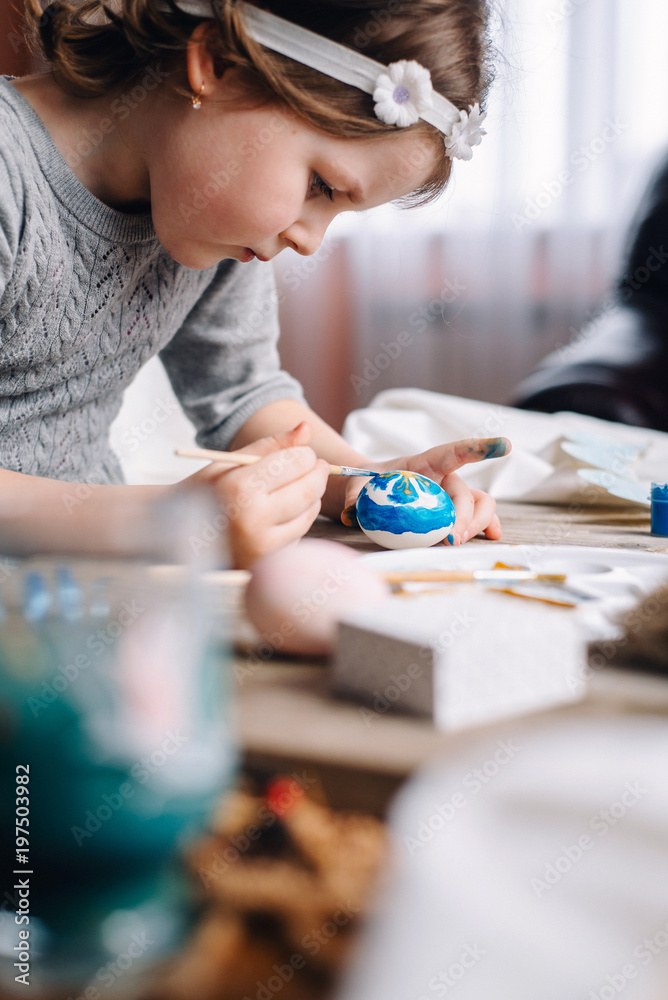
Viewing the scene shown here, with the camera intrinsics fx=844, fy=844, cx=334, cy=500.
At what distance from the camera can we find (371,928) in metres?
0.26

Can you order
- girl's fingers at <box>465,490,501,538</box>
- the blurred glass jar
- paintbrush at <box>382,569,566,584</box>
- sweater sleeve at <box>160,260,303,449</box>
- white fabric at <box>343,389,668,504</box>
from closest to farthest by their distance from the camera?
the blurred glass jar → paintbrush at <box>382,569,566,584</box> → girl's fingers at <box>465,490,501,538</box> → white fabric at <box>343,389,668,504</box> → sweater sleeve at <box>160,260,303,449</box>

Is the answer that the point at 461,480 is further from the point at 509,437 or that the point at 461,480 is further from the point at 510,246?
the point at 510,246

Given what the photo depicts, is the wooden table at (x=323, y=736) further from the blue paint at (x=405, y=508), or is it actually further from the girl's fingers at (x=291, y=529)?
the blue paint at (x=405, y=508)

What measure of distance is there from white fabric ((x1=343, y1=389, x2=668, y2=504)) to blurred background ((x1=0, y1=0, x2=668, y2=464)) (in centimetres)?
104

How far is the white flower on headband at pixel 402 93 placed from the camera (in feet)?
2.19

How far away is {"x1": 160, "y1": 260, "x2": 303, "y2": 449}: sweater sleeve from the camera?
1.09 metres

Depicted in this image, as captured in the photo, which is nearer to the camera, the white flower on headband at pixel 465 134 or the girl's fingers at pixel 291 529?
the girl's fingers at pixel 291 529

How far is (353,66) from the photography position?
2.19 ft

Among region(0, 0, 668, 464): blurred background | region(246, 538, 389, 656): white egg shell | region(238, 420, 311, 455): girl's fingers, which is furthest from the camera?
region(0, 0, 668, 464): blurred background

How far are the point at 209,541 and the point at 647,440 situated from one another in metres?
0.97

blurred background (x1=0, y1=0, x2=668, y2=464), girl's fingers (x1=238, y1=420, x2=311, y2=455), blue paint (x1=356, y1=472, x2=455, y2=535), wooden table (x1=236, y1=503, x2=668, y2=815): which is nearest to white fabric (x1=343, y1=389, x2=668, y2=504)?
blue paint (x1=356, y1=472, x2=455, y2=535)

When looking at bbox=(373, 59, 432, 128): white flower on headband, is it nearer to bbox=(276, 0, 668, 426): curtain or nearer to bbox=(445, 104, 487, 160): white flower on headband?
bbox=(445, 104, 487, 160): white flower on headband

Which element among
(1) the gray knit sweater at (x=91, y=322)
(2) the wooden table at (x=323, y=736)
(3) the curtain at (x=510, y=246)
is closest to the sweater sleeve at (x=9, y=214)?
(1) the gray knit sweater at (x=91, y=322)

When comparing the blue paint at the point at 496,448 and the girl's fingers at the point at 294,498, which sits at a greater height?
the girl's fingers at the point at 294,498
